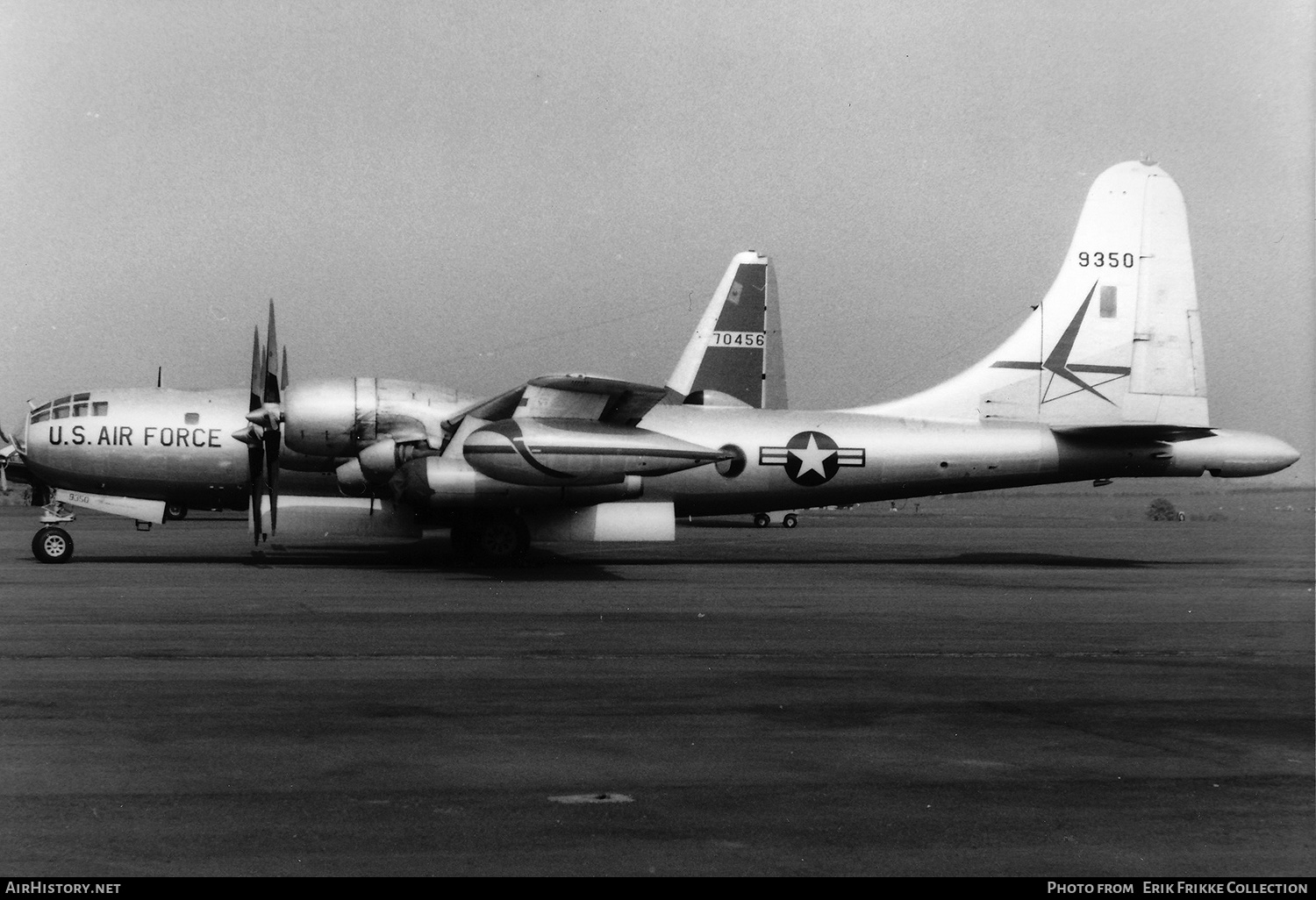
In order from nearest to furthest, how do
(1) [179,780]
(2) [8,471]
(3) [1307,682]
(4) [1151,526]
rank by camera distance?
(1) [179,780], (3) [1307,682], (2) [8,471], (4) [1151,526]

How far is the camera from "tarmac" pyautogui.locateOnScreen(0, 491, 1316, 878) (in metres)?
6.38

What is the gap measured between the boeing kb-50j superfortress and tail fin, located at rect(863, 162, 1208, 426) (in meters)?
0.04

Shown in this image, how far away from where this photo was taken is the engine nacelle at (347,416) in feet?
78.5

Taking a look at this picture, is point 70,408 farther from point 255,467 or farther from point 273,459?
point 273,459

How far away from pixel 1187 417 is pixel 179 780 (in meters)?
24.1

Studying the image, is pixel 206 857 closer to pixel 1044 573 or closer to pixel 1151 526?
pixel 1044 573

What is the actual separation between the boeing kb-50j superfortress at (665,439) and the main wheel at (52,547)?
5 centimetres

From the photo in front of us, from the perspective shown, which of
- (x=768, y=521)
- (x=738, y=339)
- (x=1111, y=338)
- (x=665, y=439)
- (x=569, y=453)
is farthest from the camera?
(x=768, y=521)

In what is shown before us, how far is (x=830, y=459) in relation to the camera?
26.5m

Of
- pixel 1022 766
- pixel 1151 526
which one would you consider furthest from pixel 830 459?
pixel 1151 526

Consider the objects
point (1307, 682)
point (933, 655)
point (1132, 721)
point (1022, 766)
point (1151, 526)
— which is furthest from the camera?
point (1151, 526)

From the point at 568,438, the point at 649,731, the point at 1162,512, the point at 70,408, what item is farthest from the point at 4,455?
the point at 1162,512

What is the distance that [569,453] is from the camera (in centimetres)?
2303

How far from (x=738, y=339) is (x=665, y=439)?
14403 millimetres
